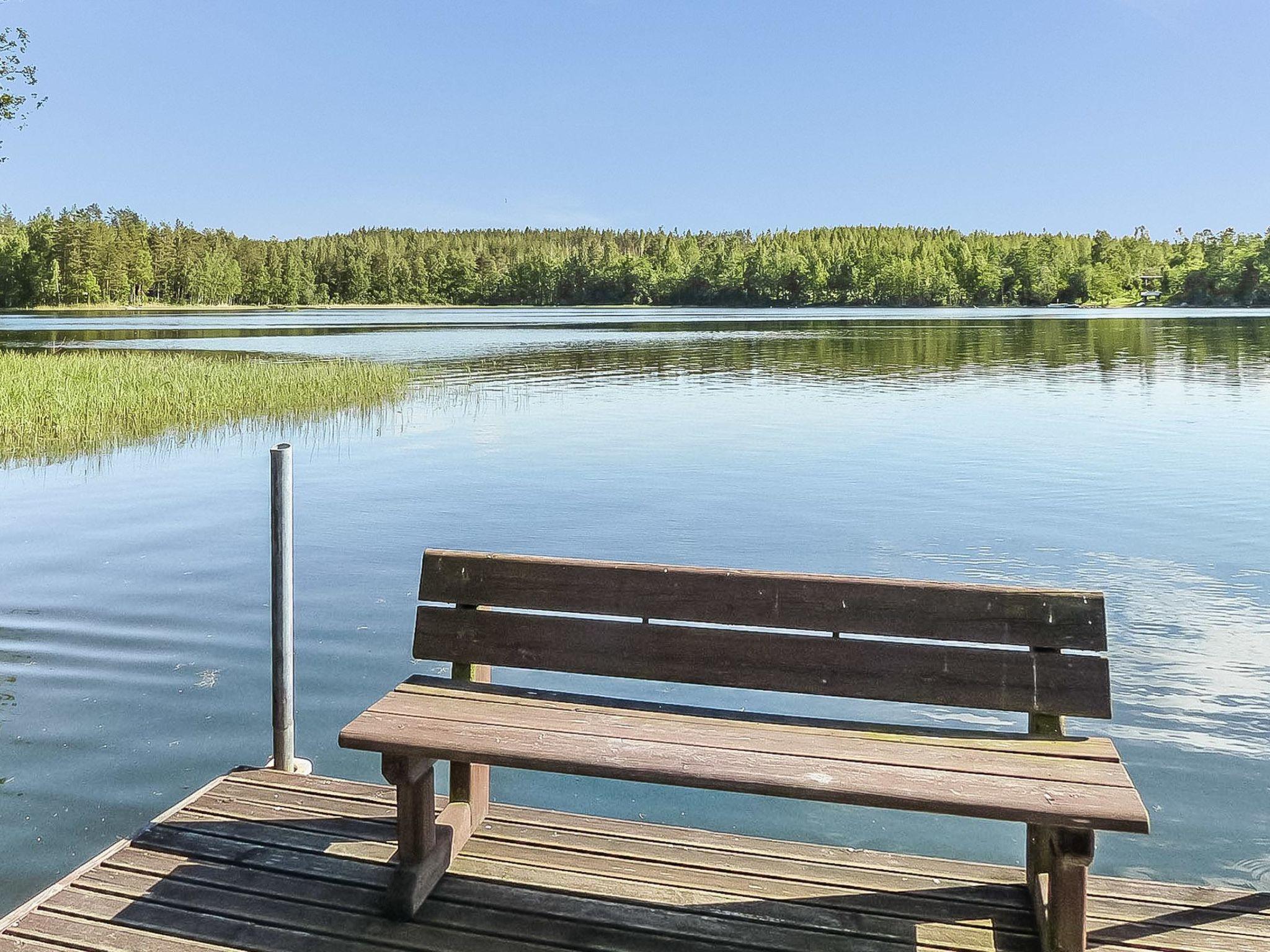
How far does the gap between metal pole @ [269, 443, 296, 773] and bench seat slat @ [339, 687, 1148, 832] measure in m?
1.31

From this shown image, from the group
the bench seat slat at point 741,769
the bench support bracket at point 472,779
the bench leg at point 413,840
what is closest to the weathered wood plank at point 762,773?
the bench seat slat at point 741,769

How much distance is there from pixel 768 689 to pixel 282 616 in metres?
2.30

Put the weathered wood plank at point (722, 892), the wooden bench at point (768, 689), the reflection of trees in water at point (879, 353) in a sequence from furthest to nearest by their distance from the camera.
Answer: the reflection of trees in water at point (879, 353) → the weathered wood plank at point (722, 892) → the wooden bench at point (768, 689)

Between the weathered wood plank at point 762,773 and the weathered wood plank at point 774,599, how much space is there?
536 millimetres

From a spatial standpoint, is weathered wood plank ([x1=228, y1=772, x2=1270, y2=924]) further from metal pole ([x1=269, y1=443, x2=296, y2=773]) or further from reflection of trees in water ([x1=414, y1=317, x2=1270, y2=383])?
reflection of trees in water ([x1=414, y1=317, x2=1270, y2=383])

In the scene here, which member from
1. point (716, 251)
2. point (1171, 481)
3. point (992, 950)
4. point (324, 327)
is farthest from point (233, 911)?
point (716, 251)

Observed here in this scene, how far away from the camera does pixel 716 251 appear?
18275 centimetres

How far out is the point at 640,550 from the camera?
1116 cm

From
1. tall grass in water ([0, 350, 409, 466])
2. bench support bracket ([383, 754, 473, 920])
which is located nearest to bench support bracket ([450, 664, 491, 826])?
bench support bracket ([383, 754, 473, 920])

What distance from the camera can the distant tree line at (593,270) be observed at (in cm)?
13312

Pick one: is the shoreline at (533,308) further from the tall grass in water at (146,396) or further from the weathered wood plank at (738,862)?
the weathered wood plank at (738,862)

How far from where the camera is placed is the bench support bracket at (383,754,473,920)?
3.49m

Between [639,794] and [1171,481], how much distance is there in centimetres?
1254

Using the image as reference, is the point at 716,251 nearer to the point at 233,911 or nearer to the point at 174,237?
the point at 174,237
